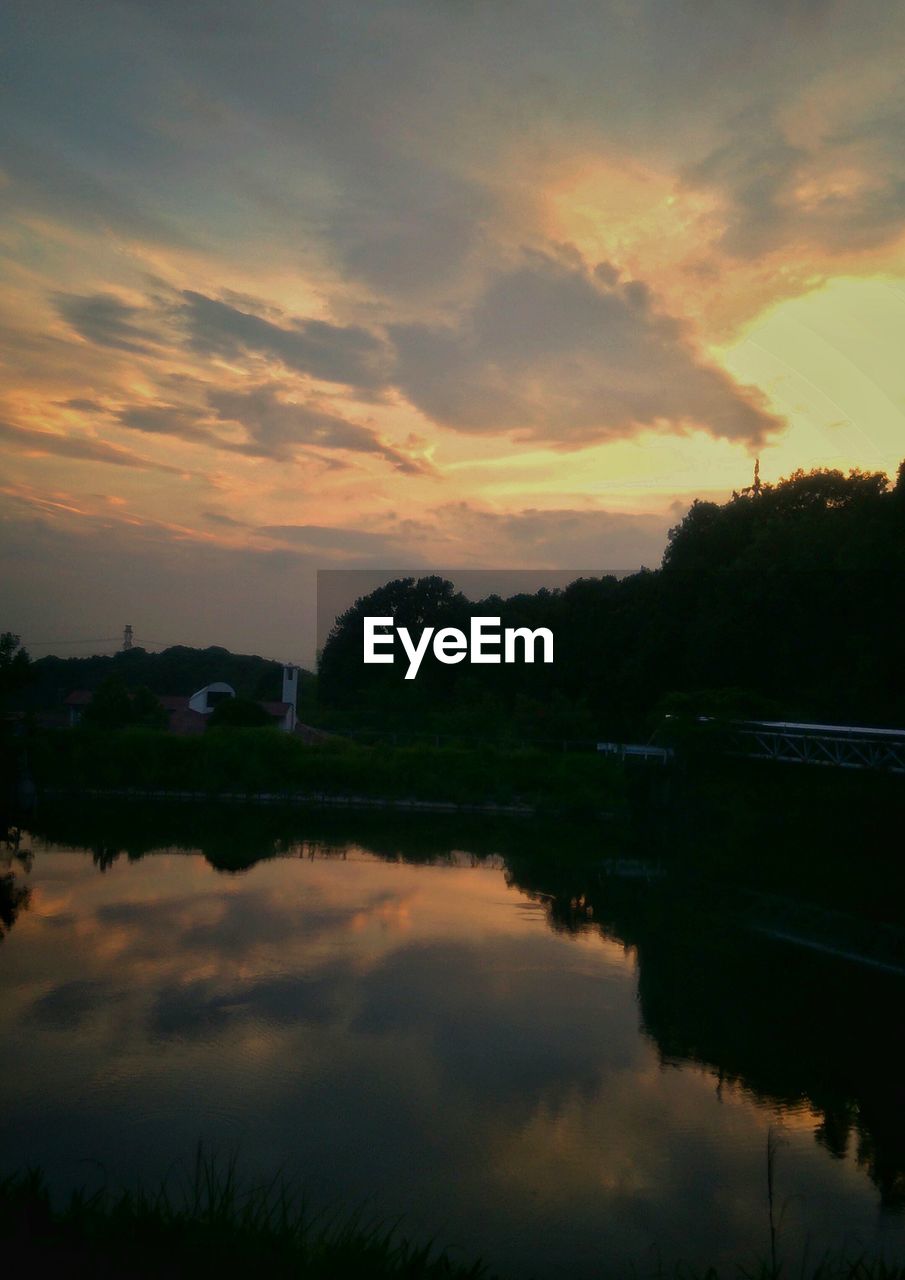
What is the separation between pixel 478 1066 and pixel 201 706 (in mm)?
32369

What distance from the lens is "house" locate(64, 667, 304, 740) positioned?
3622 centimetres

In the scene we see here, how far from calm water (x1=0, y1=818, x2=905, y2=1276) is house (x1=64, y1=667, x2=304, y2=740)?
20.7 meters

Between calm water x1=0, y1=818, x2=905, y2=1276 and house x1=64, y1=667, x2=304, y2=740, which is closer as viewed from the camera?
calm water x1=0, y1=818, x2=905, y2=1276

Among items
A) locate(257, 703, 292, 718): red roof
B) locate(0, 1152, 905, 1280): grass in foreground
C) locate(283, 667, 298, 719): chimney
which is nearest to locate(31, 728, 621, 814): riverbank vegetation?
locate(257, 703, 292, 718): red roof

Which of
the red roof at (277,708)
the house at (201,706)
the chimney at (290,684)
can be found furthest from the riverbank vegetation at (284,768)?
the chimney at (290,684)

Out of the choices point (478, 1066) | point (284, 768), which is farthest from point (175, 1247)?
point (284, 768)

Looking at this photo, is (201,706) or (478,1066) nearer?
(478,1066)

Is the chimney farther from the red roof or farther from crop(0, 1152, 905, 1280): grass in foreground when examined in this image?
crop(0, 1152, 905, 1280): grass in foreground

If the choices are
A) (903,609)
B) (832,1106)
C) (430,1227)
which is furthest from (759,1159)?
(903,609)

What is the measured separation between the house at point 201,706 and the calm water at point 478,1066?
20.7 metres

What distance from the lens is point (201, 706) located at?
1563 inches

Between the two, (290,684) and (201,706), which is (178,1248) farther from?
(201,706)

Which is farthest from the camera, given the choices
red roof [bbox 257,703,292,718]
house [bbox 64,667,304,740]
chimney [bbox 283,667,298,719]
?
chimney [bbox 283,667,298,719]

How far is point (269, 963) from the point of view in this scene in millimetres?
11836
